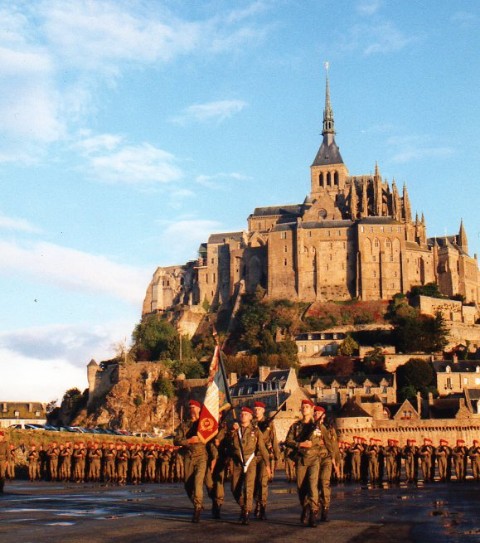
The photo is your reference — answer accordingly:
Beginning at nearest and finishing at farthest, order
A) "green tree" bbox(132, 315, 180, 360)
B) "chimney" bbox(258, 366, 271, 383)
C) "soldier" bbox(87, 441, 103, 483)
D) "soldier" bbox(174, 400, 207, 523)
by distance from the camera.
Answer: "soldier" bbox(174, 400, 207, 523) < "soldier" bbox(87, 441, 103, 483) < "chimney" bbox(258, 366, 271, 383) < "green tree" bbox(132, 315, 180, 360)

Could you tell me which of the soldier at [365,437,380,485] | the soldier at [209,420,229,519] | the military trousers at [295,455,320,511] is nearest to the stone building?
the soldier at [365,437,380,485]

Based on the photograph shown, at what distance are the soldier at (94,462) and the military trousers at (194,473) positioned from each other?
57.8ft

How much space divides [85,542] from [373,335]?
310ft

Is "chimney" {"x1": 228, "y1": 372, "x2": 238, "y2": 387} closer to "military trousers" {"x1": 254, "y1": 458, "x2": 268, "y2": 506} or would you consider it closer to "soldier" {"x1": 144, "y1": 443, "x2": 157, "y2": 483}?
"soldier" {"x1": 144, "y1": 443, "x2": 157, "y2": 483}

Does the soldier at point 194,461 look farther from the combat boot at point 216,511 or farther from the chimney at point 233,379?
the chimney at point 233,379

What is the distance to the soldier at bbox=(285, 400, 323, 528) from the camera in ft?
52.9

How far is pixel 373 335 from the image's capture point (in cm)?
10588

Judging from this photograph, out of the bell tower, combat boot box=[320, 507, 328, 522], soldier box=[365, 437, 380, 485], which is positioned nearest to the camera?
combat boot box=[320, 507, 328, 522]

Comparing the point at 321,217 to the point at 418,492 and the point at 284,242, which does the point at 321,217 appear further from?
the point at 418,492

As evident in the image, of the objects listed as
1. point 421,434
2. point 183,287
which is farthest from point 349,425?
point 183,287

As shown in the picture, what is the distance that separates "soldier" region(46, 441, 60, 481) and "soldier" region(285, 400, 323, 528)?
62.1 feet

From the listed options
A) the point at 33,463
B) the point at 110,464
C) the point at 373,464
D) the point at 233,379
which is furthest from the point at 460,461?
the point at 233,379

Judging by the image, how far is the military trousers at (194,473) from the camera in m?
16.4

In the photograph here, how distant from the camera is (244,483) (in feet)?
53.9
